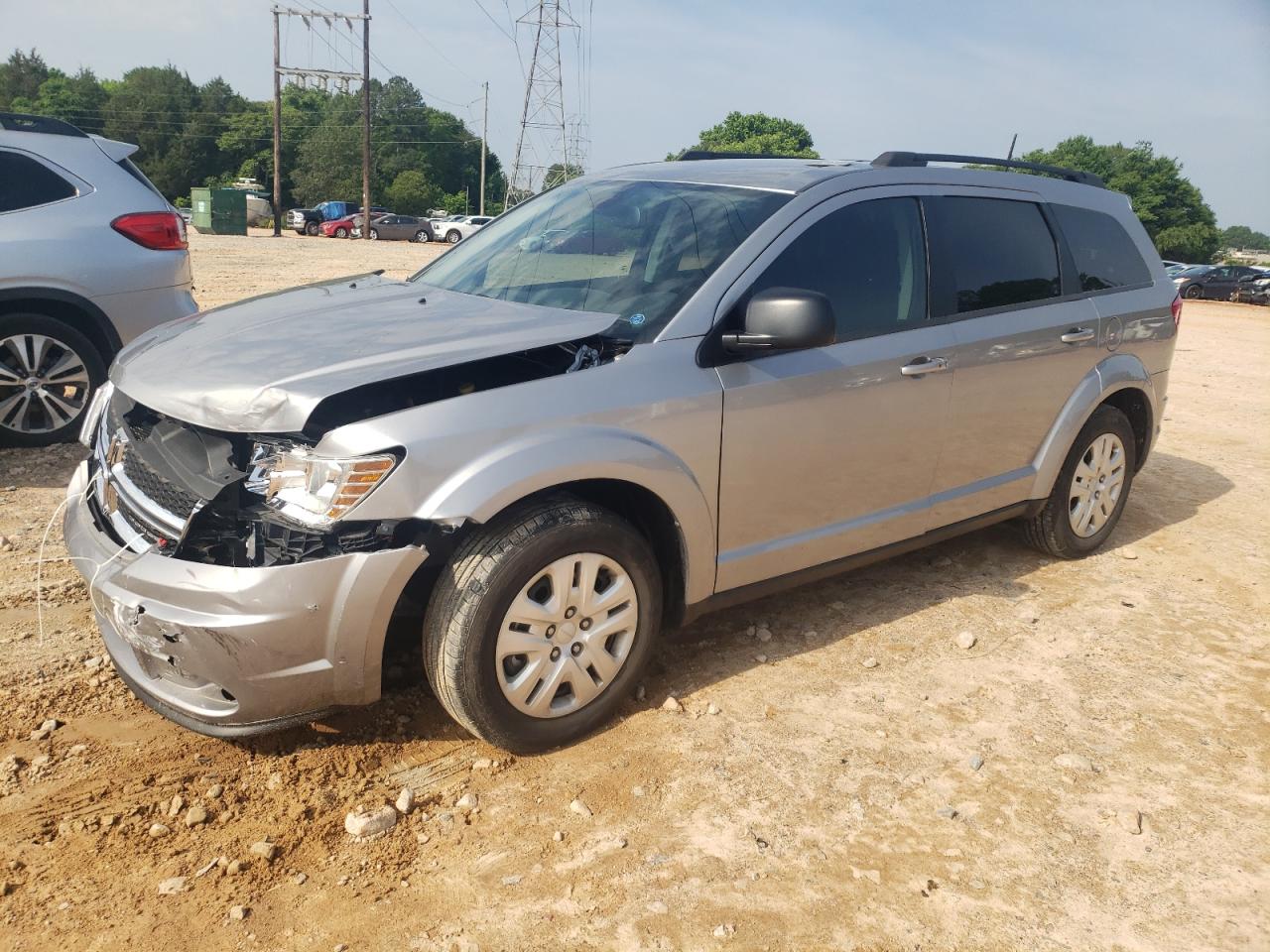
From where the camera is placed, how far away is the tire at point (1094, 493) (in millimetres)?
4879

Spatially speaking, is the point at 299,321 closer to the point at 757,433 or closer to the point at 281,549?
the point at 281,549

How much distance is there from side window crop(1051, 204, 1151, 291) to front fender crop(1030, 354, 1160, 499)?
1.31ft

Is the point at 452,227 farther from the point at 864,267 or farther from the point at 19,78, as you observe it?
the point at 19,78

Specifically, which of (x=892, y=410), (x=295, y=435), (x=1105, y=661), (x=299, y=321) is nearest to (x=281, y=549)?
(x=295, y=435)

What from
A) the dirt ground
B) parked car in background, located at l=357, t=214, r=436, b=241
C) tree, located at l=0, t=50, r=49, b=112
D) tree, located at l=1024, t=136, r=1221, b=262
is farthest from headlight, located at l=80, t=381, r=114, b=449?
tree, located at l=0, t=50, r=49, b=112

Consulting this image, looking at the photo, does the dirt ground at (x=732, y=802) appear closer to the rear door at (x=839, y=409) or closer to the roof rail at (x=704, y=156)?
the rear door at (x=839, y=409)

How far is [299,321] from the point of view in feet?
11.0

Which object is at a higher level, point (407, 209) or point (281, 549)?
point (407, 209)

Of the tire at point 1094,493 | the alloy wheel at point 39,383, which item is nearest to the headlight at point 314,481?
the tire at point 1094,493

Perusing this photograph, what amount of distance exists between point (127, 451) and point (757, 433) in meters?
2.04

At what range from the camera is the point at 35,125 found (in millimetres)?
6035

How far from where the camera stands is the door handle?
152 inches

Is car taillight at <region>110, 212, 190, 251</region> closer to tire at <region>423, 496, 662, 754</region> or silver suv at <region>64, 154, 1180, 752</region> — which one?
silver suv at <region>64, 154, 1180, 752</region>

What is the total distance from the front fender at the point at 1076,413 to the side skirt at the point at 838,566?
5.5 inches
